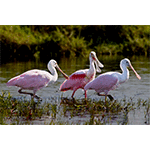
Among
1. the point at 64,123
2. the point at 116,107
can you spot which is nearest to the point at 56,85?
the point at 116,107

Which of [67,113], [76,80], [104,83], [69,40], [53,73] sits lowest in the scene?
[67,113]

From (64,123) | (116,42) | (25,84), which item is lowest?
(64,123)

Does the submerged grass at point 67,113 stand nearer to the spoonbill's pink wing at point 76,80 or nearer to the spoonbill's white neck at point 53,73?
the spoonbill's white neck at point 53,73

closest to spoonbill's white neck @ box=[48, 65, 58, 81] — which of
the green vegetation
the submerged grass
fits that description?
the submerged grass

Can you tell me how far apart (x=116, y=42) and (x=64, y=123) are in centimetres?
2522

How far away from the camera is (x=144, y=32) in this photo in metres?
32.9

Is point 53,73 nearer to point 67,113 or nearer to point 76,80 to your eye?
point 76,80

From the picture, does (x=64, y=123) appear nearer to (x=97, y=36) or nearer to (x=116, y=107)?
(x=116, y=107)

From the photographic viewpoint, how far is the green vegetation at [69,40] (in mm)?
28000

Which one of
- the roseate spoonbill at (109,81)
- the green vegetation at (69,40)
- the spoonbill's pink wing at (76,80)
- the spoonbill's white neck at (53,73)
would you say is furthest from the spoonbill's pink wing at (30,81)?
the green vegetation at (69,40)

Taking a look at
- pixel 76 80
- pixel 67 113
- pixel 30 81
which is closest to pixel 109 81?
pixel 76 80

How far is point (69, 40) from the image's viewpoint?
30.2 metres

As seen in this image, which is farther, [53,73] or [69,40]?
[69,40]

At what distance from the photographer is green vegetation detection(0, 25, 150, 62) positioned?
91.9 ft
